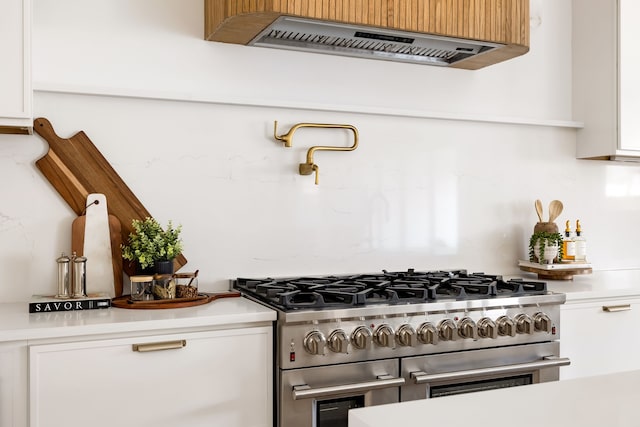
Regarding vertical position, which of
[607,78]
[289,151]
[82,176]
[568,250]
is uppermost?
[607,78]

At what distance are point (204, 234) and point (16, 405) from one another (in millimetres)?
990

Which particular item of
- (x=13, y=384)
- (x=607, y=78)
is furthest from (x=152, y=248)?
(x=607, y=78)

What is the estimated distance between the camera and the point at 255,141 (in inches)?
103

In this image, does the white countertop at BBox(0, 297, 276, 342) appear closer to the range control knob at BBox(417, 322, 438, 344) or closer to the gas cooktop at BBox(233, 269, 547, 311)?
the gas cooktop at BBox(233, 269, 547, 311)

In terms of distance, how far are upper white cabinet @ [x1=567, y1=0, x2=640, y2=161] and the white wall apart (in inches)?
3.4

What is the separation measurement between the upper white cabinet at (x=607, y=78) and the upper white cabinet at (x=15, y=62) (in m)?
2.62

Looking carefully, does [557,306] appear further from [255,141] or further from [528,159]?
[255,141]

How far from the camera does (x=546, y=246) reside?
2.93 metres

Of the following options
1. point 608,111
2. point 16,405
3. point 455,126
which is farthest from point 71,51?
point 608,111

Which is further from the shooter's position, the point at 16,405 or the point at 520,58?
the point at 520,58

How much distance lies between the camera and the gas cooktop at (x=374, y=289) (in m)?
2.08

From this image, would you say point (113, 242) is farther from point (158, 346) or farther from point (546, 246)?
point (546, 246)

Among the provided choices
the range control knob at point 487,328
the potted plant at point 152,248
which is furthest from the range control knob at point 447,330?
the potted plant at point 152,248

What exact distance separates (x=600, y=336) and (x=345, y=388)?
48.3 inches
